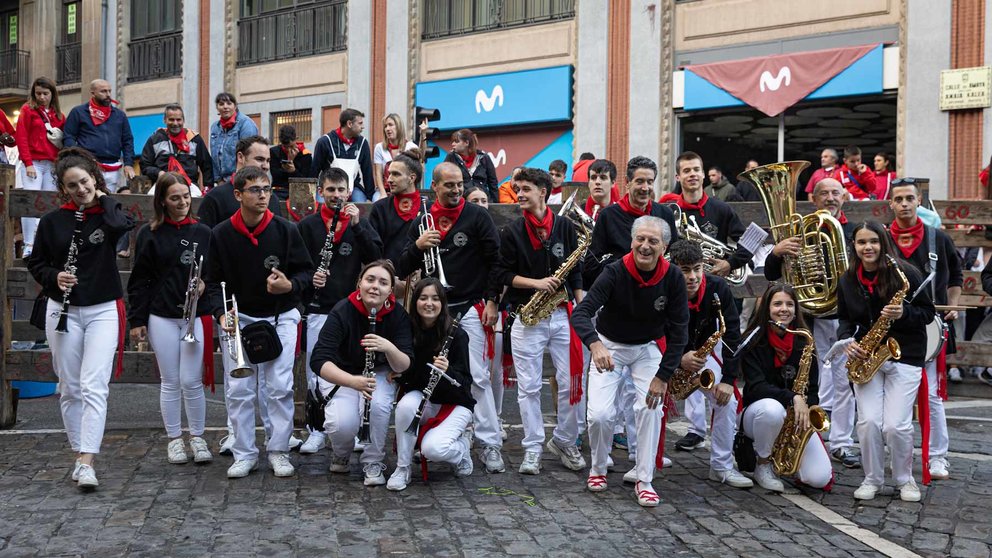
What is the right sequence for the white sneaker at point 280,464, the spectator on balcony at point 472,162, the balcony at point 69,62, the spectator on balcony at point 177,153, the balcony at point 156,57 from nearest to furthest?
the white sneaker at point 280,464, the spectator on balcony at point 177,153, the spectator on balcony at point 472,162, the balcony at point 156,57, the balcony at point 69,62

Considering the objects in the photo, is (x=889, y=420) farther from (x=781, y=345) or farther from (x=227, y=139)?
(x=227, y=139)

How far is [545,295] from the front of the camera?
7902 millimetres

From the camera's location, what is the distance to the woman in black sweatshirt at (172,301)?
25.4 ft

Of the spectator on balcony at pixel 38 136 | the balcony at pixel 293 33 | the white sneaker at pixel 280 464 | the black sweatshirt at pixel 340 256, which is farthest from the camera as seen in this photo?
the balcony at pixel 293 33

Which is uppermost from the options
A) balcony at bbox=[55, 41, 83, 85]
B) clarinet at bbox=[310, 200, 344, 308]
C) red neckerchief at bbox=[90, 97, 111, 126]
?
balcony at bbox=[55, 41, 83, 85]

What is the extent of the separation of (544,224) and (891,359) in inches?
97.7

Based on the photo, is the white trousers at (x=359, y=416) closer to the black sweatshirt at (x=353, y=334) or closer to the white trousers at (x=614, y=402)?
the black sweatshirt at (x=353, y=334)

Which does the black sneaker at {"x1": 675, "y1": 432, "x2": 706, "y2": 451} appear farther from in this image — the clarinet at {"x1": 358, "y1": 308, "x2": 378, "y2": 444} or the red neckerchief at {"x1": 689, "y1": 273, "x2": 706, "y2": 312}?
the clarinet at {"x1": 358, "y1": 308, "x2": 378, "y2": 444}

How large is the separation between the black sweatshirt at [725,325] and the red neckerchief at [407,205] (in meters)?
2.25

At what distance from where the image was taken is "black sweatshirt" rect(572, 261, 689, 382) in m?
7.12

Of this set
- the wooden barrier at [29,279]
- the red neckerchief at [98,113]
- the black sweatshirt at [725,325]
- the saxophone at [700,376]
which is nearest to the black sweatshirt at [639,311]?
the saxophone at [700,376]

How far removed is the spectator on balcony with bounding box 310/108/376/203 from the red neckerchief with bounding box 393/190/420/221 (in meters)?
3.05

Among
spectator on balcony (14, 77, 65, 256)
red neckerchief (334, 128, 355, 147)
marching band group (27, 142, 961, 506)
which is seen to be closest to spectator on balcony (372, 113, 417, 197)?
red neckerchief (334, 128, 355, 147)

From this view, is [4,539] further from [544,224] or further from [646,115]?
[646,115]
